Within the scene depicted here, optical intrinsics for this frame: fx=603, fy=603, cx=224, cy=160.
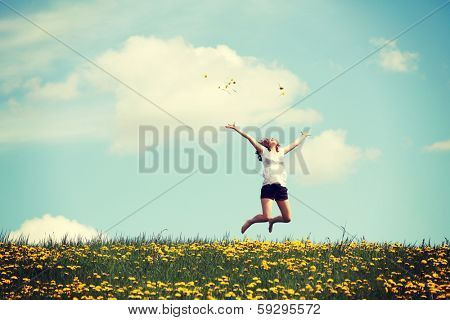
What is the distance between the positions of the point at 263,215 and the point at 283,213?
1.56 ft

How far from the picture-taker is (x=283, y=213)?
14312 millimetres

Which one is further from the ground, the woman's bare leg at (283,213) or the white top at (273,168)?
the white top at (273,168)

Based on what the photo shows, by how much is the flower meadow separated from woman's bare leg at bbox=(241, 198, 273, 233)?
0.54 metres

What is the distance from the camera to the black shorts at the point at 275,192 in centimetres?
1412

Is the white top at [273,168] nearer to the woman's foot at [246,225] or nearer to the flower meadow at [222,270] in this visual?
the woman's foot at [246,225]

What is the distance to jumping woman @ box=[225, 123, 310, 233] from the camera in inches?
556

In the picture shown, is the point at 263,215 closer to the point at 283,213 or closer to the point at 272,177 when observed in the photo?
the point at 283,213

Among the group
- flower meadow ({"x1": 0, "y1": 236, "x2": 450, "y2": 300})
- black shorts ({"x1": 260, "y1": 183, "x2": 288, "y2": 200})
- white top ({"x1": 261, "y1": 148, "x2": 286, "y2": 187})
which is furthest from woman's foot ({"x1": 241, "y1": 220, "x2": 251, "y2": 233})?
white top ({"x1": 261, "y1": 148, "x2": 286, "y2": 187})

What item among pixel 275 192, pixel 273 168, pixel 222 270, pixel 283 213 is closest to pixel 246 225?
pixel 283 213

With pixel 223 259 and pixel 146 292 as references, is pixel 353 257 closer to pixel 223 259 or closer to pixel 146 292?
pixel 223 259

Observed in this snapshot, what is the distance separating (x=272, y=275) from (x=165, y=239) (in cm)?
400

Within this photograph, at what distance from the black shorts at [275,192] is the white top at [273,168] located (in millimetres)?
93

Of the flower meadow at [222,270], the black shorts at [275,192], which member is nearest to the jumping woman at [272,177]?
the black shorts at [275,192]
